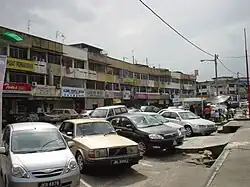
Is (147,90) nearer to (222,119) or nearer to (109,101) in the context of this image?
(109,101)

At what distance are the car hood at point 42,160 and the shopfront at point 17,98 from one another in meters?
26.8

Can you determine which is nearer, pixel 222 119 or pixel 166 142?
pixel 166 142

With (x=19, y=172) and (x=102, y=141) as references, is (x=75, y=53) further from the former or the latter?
(x=19, y=172)

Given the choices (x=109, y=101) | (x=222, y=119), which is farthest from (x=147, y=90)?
(x=222, y=119)

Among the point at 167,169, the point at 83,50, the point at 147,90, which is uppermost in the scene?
the point at 83,50

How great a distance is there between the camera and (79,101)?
47.4 m

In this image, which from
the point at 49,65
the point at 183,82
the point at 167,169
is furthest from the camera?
the point at 183,82

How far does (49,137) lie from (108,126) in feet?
9.27

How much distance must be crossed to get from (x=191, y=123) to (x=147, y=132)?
7.14 meters

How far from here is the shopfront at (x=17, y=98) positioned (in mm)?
32844

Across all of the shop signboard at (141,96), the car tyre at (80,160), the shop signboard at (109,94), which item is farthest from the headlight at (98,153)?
the shop signboard at (141,96)

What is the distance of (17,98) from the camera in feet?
118

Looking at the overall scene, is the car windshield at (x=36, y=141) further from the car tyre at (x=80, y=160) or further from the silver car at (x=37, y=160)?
the car tyre at (x=80, y=160)

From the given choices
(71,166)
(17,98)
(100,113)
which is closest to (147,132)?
(71,166)
